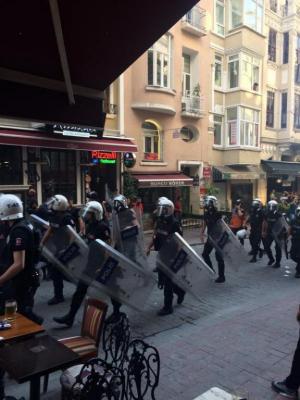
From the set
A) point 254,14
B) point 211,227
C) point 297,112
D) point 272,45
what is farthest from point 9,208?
point 297,112

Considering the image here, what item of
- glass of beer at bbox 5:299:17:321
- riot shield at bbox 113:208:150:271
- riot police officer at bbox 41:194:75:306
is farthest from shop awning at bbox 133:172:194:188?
glass of beer at bbox 5:299:17:321

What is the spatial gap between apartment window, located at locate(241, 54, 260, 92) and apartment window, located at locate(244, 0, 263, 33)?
1.62 meters

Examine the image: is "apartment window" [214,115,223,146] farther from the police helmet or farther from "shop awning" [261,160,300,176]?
the police helmet

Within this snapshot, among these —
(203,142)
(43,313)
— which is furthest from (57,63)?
(203,142)

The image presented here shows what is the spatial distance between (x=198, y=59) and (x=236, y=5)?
14.2 ft

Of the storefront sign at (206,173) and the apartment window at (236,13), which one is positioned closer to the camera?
the storefront sign at (206,173)

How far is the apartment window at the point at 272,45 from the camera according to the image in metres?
21.1

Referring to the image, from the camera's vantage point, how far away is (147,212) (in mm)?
15875

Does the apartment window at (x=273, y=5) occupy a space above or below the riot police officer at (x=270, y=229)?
above

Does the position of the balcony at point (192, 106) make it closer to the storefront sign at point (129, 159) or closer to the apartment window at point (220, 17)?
the storefront sign at point (129, 159)

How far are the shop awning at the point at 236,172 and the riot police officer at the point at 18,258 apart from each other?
14870 mm

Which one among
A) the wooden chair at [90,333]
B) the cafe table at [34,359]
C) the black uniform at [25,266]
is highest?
the black uniform at [25,266]

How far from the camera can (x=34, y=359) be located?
2.58 meters

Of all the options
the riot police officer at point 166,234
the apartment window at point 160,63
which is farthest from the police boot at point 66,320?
the apartment window at point 160,63
